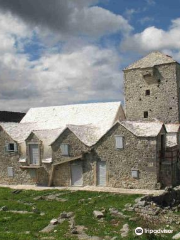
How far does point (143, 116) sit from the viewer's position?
4306 cm

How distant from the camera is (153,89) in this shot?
139 feet

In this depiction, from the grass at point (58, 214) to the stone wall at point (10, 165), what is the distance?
5.40m

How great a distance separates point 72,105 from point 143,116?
9.11m

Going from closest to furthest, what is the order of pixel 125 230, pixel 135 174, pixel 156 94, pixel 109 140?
pixel 125 230 → pixel 135 174 → pixel 109 140 → pixel 156 94

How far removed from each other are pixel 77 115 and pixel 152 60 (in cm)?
1167

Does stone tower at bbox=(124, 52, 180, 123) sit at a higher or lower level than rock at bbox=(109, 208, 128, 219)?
higher

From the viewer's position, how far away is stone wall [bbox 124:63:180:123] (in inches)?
1616

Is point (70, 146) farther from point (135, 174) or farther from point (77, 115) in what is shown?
point (135, 174)

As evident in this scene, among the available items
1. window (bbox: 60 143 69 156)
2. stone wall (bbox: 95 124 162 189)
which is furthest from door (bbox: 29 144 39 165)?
stone wall (bbox: 95 124 162 189)

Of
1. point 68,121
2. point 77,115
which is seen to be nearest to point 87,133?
point 68,121

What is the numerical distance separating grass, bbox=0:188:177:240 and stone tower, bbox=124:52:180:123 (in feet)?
51.1

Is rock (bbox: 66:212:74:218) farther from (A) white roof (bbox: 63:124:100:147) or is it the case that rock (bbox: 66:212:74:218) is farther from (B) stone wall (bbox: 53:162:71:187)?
(B) stone wall (bbox: 53:162:71:187)

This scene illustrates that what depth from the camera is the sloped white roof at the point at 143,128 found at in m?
32.0

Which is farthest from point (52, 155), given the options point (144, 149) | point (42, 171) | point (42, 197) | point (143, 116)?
point (143, 116)
